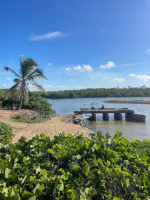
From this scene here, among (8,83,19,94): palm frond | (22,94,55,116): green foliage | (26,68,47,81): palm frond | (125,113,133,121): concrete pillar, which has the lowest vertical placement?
(125,113,133,121): concrete pillar

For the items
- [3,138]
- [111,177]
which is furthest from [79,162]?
[3,138]

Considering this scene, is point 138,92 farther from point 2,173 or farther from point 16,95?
point 2,173

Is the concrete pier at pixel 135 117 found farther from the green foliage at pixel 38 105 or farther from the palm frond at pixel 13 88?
the palm frond at pixel 13 88

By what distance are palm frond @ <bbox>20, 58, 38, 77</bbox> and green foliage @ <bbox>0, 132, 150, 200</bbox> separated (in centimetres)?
1470

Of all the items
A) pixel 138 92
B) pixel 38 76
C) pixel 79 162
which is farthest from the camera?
pixel 138 92

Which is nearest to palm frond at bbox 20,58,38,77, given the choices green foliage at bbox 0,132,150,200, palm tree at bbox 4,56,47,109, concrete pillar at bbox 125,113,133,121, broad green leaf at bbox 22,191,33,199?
palm tree at bbox 4,56,47,109

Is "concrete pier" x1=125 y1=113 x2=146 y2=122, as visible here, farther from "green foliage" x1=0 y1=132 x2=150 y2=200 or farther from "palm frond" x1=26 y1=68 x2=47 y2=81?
"green foliage" x1=0 y1=132 x2=150 y2=200

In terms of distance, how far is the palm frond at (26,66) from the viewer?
15.5 metres

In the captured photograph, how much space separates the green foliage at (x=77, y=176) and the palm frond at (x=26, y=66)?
14703 millimetres

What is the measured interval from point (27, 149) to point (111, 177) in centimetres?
125

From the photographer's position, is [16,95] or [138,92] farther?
[138,92]

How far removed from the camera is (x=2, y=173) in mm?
1553

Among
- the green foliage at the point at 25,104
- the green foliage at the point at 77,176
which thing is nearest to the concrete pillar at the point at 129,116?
the green foliage at the point at 25,104

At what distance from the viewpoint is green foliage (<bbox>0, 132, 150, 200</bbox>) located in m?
1.38
